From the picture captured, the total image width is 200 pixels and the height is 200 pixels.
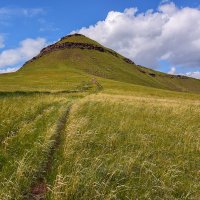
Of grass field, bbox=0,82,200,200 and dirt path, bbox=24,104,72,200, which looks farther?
grass field, bbox=0,82,200,200

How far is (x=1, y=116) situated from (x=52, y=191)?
32.8ft

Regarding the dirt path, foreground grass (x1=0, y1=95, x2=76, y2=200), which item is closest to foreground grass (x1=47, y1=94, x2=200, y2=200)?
the dirt path

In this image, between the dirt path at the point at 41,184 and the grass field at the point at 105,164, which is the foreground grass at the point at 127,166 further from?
the dirt path at the point at 41,184

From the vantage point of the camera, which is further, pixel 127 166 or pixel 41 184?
pixel 127 166

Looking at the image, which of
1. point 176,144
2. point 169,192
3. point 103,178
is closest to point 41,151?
point 103,178

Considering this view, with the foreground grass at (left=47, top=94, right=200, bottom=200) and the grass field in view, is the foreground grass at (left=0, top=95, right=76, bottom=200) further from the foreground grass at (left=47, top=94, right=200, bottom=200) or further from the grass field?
the foreground grass at (left=47, top=94, right=200, bottom=200)

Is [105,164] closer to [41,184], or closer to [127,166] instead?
[127,166]

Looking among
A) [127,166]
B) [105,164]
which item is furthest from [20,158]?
[127,166]

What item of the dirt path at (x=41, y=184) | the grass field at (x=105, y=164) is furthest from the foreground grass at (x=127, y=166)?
the dirt path at (x=41, y=184)

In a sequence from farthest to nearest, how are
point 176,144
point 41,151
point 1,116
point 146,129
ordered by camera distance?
point 1,116 < point 146,129 < point 176,144 < point 41,151

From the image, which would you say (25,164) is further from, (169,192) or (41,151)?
(169,192)

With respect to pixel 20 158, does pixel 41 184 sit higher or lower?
lower

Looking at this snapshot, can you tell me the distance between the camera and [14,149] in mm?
9969

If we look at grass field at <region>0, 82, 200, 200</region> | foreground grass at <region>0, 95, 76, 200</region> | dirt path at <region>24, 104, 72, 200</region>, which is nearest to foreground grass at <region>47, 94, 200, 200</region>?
grass field at <region>0, 82, 200, 200</region>
